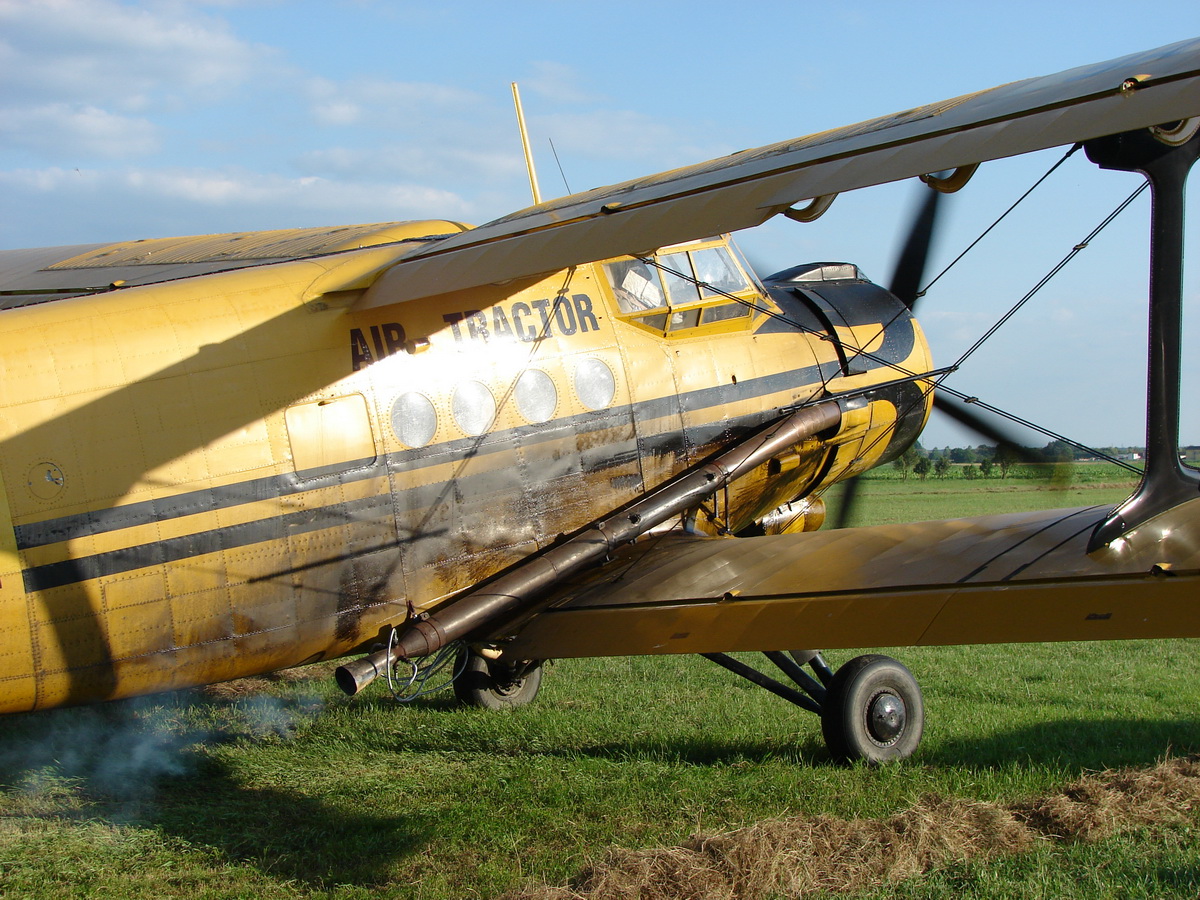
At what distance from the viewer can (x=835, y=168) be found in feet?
14.6

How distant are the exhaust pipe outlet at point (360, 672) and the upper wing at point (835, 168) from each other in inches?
78.2

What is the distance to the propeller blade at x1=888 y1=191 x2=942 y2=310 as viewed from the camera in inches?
381

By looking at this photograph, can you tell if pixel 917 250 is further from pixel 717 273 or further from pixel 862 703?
pixel 862 703

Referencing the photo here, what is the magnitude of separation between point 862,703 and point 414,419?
340 cm

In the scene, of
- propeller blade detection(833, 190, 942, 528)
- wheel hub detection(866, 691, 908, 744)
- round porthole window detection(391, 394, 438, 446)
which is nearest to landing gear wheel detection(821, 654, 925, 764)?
wheel hub detection(866, 691, 908, 744)

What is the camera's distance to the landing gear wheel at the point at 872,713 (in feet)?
22.1

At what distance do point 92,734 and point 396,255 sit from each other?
4756 millimetres

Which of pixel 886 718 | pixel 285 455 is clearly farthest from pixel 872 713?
pixel 285 455

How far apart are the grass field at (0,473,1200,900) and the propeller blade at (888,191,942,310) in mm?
3183

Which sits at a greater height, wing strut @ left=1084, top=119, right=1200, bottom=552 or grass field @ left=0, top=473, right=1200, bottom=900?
wing strut @ left=1084, top=119, right=1200, bottom=552

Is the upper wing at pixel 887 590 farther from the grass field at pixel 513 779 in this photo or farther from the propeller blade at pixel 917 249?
the propeller blade at pixel 917 249

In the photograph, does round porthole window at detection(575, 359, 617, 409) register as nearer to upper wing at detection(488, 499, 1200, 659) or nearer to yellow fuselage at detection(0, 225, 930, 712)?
yellow fuselage at detection(0, 225, 930, 712)

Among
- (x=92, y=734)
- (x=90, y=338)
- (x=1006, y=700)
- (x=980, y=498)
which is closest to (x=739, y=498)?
(x=1006, y=700)

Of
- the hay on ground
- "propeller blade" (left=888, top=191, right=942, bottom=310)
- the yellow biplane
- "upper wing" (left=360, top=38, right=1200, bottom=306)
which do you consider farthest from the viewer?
"propeller blade" (left=888, top=191, right=942, bottom=310)
